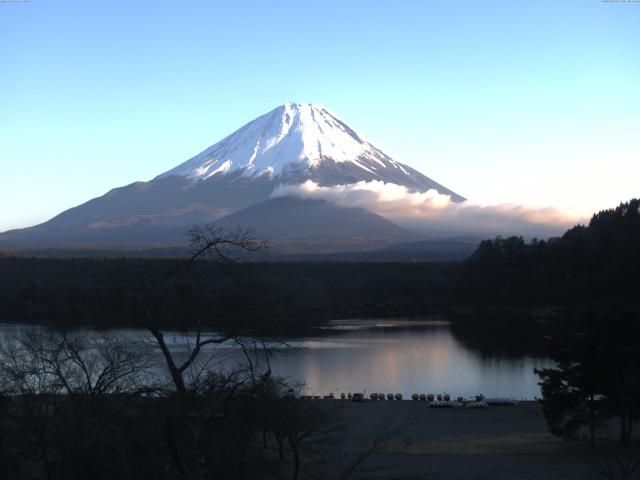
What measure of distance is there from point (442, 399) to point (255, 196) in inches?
3729

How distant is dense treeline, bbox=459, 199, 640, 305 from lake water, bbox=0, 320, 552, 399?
12327mm

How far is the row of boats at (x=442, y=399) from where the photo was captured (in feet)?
51.3

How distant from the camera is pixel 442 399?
648 inches

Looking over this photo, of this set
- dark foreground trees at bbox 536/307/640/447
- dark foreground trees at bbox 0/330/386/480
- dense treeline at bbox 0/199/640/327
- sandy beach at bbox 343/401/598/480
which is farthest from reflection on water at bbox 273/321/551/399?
dark foreground trees at bbox 0/330/386/480

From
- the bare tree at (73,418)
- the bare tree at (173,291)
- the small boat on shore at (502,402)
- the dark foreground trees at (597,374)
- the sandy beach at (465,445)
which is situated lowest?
the small boat on shore at (502,402)

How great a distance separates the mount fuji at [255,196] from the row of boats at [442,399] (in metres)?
73.4

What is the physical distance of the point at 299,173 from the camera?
10975 cm

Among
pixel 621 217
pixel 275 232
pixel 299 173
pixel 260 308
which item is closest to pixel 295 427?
pixel 260 308

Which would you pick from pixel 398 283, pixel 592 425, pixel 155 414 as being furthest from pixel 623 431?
pixel 398 283

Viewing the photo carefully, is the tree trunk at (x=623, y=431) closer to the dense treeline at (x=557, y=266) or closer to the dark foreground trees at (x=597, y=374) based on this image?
the dark foreground trees at (x=597, y=374)

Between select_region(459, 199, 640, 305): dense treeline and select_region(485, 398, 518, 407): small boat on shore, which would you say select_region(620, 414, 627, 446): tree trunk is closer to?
select_region(485, 398, 518, 407): small boat on shore

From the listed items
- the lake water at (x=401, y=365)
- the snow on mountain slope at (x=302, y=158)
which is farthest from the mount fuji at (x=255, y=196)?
the lake water at (x=401, y=365)

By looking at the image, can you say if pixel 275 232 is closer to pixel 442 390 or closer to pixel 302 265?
pixel 302 265

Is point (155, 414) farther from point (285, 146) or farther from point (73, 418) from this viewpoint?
point (285, 146)
